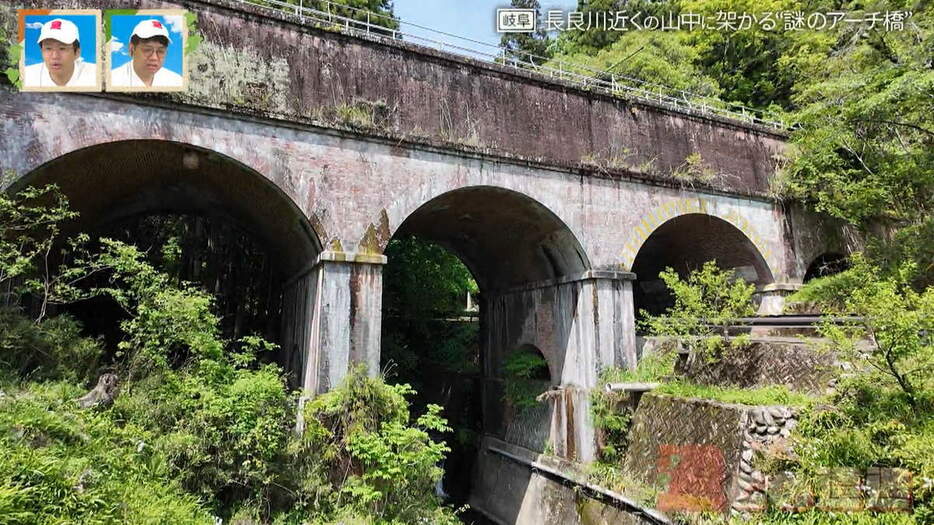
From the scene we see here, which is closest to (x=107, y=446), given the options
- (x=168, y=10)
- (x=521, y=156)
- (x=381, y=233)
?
(x=381, y=233)

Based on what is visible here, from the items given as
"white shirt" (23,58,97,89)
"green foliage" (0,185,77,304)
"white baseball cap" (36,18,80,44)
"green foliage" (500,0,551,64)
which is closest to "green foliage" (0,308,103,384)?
"green foliage" (0,185,77,304)

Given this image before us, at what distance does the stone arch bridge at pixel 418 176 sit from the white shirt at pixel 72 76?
0.62 feet

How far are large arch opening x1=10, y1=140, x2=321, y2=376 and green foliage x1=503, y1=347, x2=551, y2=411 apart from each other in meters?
5.16

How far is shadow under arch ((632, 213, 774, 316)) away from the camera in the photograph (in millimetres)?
12555

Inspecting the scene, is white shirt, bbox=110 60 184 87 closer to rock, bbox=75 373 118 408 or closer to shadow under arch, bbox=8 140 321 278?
shadow under arch, bbox=8 140 321 278

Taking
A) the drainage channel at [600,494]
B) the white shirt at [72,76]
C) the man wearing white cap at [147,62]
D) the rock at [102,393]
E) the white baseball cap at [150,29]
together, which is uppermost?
the white baseball cap at [150,29]

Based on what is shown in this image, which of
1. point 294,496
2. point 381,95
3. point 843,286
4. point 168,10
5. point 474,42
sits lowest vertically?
point 294,496

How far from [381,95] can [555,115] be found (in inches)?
142

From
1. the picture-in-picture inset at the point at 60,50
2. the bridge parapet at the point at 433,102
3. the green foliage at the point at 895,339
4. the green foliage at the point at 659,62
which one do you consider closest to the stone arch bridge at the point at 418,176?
the bridge parapet at the point at 433,102

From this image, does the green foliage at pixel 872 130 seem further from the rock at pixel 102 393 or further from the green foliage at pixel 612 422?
the rock at pixel 102 393

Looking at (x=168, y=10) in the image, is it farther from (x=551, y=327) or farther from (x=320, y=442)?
(x=551, y=327)

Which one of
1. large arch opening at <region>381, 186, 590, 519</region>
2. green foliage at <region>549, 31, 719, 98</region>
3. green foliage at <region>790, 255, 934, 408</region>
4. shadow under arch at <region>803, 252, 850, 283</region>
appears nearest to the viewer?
green foliage at <region>790, 255, 934, 408</region>

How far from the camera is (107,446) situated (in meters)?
6.01

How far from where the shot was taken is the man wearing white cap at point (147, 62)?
750 cm
